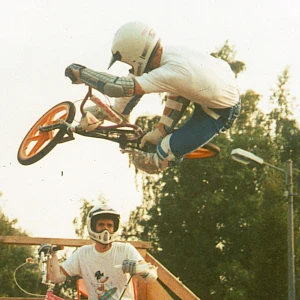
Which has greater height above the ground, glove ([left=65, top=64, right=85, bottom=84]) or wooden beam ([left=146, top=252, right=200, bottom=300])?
glove ([left=65, top=64, right=85, bottom=84])

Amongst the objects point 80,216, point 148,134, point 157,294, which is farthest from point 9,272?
point 148,134

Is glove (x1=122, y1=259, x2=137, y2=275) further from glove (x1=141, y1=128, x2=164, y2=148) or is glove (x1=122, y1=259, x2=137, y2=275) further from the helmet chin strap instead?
glove (x1=141, y1=128, x2=164, y2=148)

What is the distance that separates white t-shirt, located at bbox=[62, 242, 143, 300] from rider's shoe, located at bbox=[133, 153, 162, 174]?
2.40ft

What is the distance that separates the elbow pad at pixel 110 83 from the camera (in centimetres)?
634

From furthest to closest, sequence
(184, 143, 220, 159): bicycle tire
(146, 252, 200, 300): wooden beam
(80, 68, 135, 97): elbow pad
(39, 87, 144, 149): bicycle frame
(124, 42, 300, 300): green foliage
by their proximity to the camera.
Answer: (124, 42, 300, 300): green foliage, (146, 252, 200, 300): wooden beam, (184, 143, 220, 159): bicycle tire, (39, 87, 144, 149): bicycle frame, (80, 68, 135, 97): elbow pad

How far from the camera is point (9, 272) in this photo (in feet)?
103

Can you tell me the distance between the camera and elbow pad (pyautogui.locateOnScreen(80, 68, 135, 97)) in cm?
634

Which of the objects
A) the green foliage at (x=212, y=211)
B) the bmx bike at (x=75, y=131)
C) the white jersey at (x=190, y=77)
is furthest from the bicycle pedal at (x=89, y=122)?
the green foliage at (x=212, y=211)

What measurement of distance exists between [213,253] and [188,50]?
33601 mm

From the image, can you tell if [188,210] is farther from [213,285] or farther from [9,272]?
[9,272]

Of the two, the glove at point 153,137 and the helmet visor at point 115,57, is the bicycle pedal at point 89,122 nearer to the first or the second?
the glove at point 153,137

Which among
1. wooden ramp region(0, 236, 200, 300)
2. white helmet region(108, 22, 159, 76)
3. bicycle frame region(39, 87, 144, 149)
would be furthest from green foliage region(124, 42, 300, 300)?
white helmet region(108, 22, 159, 76)

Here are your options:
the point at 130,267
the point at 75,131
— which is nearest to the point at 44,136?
the point at 75,131

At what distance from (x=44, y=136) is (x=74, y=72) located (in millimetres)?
1348
